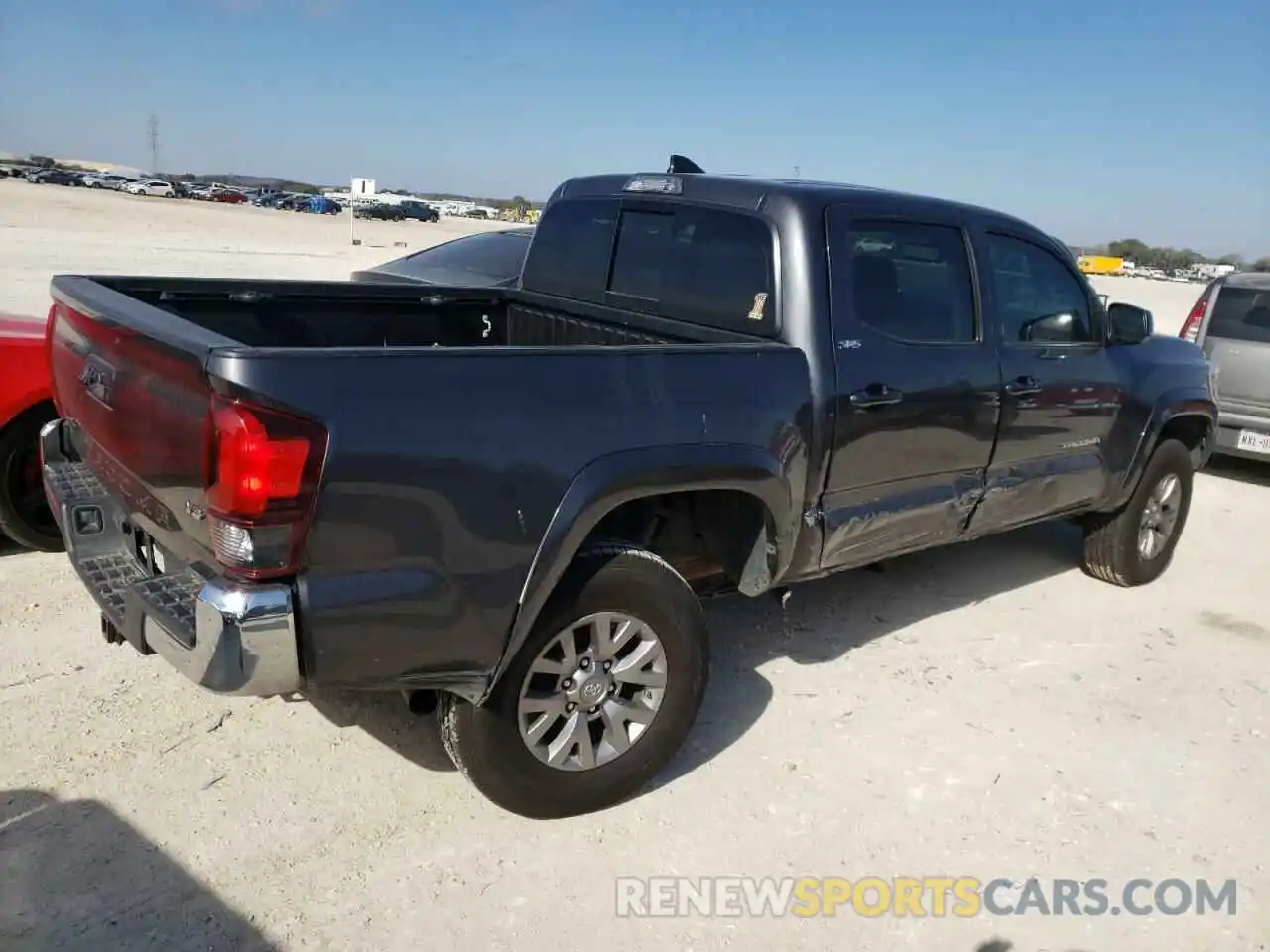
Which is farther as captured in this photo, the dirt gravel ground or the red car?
the red car

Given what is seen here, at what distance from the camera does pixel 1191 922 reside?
301 cm

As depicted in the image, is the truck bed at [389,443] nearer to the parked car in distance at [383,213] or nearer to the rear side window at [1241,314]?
the rear side window at [1241,314]

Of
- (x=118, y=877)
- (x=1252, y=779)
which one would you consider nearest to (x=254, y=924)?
(x=118, y=877)

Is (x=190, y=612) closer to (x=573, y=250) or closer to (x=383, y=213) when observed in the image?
(x=573, y=250)

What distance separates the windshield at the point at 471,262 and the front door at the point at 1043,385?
4516 millimetres

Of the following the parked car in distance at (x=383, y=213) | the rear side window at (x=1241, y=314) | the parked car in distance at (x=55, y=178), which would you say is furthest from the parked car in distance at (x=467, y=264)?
the parked car in distance at (x=55, y=178)

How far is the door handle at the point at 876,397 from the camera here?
367 cm

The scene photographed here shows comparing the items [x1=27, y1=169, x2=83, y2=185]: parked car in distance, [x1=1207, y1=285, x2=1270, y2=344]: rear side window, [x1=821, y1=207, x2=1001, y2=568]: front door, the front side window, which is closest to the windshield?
the front side window

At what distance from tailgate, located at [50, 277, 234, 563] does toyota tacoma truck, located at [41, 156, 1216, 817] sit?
14mm

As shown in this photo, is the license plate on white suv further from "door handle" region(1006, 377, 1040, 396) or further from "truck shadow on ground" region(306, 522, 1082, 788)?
"door handle" region(1006, 377, 1040, 396)

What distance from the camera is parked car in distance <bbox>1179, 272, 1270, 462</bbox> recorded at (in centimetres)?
851

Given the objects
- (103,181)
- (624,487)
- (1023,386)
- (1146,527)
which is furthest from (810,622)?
(103,181)

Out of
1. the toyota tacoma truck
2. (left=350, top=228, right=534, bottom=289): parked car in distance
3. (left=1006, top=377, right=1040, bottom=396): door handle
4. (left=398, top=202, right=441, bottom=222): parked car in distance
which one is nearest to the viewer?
the toyota tacoma truck

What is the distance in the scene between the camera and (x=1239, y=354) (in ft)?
28.5
